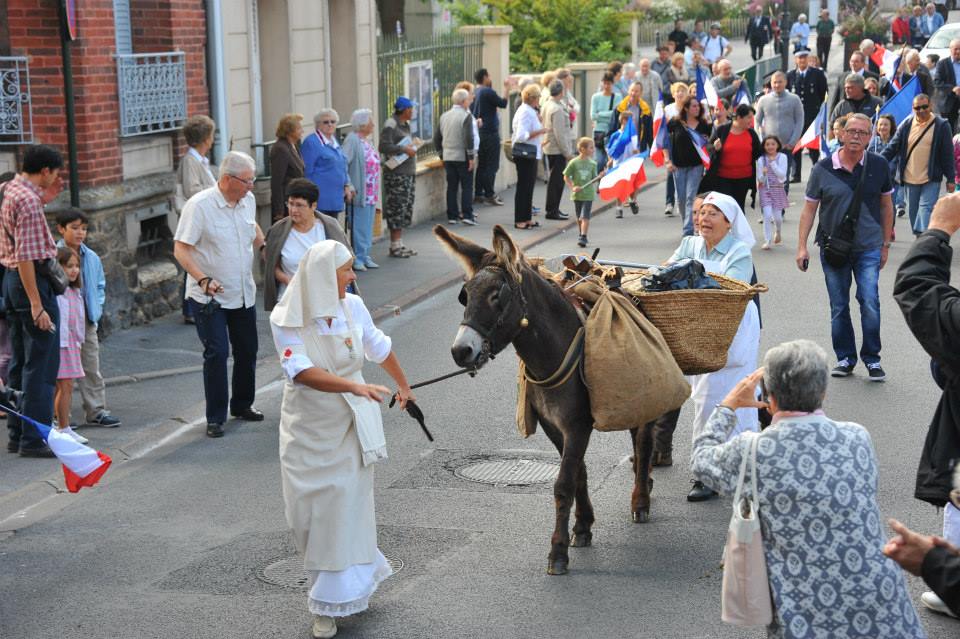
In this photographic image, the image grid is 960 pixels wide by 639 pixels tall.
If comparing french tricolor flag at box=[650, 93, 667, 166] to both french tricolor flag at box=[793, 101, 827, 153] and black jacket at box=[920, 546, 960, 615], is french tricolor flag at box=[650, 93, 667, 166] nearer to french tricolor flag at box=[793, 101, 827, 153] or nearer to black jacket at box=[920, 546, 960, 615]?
french tricolor flag at box=[793, 101, 827, 153]

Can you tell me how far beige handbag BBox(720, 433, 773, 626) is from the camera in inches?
186

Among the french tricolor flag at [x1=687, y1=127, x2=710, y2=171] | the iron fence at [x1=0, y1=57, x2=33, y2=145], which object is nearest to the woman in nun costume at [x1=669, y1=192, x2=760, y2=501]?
the iron fence at [x1=0, y1=57, x2=33, y2=145]

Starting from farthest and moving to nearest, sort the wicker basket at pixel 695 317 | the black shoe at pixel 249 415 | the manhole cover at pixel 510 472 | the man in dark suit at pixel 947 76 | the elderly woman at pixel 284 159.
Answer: the man in dark suit at pixel 947 76 → the elderly woman at pixel 284 159 → the black shoe at pixel 249 415 → the manhole cover at pixel 510 472 → the wicker basket at pixel 695 317

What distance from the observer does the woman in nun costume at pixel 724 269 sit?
8109 mm

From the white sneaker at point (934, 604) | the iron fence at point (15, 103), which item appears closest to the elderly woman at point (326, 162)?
the iron fence at point (15, 103)

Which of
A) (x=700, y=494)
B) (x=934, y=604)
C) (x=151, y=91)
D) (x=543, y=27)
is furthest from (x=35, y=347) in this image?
(x=543, y=27)

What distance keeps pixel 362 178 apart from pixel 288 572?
9813 mm

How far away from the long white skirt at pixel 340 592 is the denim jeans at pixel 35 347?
360 cm

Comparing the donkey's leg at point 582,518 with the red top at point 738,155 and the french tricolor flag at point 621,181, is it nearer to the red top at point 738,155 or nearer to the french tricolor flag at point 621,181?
the red top at point 738,155

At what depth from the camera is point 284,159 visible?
1443 cm

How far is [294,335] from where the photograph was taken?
20.8 ft

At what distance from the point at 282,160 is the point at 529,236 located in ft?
18.2

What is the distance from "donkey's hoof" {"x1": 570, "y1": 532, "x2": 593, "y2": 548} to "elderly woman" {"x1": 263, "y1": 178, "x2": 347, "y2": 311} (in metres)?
3.30

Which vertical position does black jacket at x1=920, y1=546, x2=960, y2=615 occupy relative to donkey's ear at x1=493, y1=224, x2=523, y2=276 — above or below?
below
